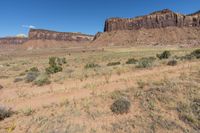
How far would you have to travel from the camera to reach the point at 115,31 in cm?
9931

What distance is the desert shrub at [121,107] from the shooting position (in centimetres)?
577

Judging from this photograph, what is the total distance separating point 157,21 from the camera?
87688 millimetres

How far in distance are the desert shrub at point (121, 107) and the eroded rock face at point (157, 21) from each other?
294ft

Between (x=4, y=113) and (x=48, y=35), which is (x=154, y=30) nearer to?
(x=4, y=113)

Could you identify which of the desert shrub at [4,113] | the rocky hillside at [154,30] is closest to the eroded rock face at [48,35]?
the rocky hillside at [154,30]

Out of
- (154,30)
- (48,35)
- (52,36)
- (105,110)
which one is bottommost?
(105,110)

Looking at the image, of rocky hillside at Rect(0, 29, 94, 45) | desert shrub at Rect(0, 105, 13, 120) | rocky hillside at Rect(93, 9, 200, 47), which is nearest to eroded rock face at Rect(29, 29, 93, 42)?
rocky hillside at Rect(0, 29, 94, 45)

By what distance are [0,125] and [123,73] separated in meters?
8.04

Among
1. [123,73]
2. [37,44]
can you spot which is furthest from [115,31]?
[123,73]

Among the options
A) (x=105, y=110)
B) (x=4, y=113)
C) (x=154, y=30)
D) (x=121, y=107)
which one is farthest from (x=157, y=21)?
(x=4, y=113)

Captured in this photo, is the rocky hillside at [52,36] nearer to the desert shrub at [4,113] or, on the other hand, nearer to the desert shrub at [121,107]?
the desert shrub at [4,113]

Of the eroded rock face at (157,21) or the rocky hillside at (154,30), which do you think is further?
the eroded rock face at (157,21)

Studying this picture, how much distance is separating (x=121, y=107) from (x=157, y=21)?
91.9 m

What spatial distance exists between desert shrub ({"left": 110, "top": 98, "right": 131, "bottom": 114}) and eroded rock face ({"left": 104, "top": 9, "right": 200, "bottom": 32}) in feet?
294
